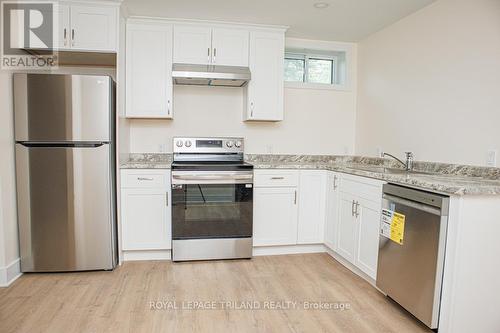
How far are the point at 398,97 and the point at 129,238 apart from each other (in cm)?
298

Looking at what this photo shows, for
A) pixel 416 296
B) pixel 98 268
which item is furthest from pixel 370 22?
pixel 98 268

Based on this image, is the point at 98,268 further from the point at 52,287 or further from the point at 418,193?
the point at 418,193

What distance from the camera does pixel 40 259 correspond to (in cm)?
265

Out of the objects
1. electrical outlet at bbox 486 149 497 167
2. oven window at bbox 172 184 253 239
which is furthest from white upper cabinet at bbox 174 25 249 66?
electrical outlet at bbox 486 149 497 167

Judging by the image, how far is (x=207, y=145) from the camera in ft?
11.5

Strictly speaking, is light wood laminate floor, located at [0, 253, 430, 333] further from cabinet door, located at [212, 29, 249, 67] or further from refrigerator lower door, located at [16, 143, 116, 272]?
cabinet door, located at [212, 29, 249, 67]

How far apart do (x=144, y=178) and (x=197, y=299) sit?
1253mm

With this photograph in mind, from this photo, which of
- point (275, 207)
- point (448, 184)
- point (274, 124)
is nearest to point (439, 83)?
point (448, 184)

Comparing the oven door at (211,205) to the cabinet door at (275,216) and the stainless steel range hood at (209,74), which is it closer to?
the cabinet door at (275,216)

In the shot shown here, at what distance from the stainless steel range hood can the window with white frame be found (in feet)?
2.60

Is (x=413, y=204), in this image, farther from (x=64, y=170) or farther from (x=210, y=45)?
(x=64, y=170)

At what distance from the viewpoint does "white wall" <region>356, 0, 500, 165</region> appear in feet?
7.30

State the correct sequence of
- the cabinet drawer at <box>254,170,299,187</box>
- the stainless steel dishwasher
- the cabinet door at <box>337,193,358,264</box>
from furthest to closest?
the cabinet drawer at <box>254,170,299,187</box> < the cabinet door at <box>337,193,358,264</box> < the stainless steel dishwasher

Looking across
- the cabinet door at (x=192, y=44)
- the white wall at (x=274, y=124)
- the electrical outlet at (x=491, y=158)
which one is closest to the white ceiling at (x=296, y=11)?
the cabinet door at (x=192, y=44)
